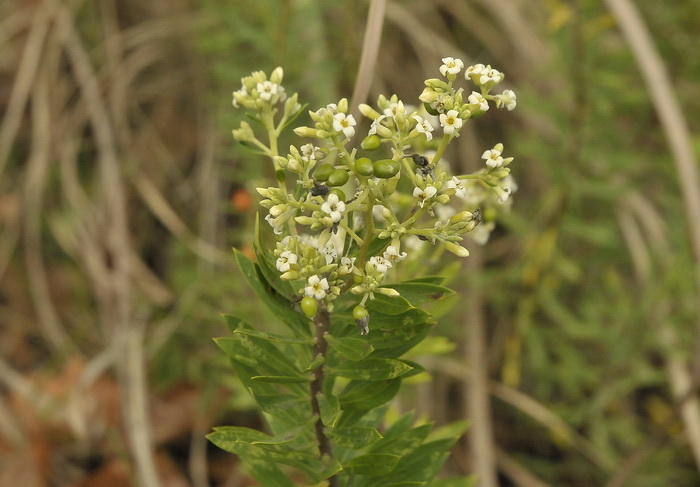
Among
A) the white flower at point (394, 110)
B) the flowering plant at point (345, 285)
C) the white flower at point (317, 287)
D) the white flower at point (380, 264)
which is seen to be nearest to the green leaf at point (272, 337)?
the flowering plant at point (345, 285)

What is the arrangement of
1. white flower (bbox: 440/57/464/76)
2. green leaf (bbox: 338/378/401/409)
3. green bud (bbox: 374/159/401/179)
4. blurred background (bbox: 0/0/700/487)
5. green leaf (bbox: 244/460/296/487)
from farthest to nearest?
blurred background (bbox: 0/0/700/487), green leaf (bbox: 244/460/296/487), green leaf (bbox: 338/378/401/409), white flower (bbox: 440/57/464/76), green bud (bbox: 374/159/401/179)

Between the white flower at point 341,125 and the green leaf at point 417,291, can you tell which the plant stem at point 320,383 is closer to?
the green leaf at point 417,291

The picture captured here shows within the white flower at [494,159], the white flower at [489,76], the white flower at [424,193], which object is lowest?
the white flower at [424,193]

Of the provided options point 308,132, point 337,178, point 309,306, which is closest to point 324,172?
point 337,178

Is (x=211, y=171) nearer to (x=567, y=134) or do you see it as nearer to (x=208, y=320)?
(x=208, y=320)

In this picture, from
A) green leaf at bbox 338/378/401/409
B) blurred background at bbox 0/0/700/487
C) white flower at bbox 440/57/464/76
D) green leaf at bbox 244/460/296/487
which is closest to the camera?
white flower at bbox 440/57/464/76

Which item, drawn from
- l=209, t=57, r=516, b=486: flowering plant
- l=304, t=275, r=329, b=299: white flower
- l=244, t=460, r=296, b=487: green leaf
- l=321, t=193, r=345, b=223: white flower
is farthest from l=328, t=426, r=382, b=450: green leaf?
l=321, t=193, r=345, b=223: white flower

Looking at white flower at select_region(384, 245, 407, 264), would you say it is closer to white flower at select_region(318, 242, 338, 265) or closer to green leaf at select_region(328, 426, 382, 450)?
white flower at select_region(318, 242, 338, 265)

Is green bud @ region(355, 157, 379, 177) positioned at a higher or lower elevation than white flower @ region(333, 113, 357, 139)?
lower
